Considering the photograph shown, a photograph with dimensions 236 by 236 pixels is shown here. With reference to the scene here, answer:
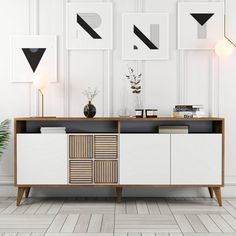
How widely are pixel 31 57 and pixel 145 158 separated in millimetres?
1547

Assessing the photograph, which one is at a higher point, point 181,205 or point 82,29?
point 82,29

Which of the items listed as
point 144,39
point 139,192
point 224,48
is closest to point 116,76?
point 144,39

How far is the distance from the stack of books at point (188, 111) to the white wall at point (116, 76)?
23 centimetres

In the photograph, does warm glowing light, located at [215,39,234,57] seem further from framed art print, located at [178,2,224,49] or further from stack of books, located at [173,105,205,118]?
stack of books, located at [173,105,205,118]

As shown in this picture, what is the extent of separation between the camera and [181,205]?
3844mm

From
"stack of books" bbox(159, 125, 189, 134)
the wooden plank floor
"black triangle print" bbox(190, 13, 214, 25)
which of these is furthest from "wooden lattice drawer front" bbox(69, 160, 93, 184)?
"black triangle print" bbox(190, 13, 214, 25)

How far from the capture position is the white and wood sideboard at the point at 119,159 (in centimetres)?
375

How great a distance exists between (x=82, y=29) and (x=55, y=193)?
→ 167cm

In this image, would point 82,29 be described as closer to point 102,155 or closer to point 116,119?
point 116,119

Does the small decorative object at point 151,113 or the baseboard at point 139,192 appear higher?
the small decorative object at point 151,113

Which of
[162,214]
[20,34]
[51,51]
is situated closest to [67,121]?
[51,51]

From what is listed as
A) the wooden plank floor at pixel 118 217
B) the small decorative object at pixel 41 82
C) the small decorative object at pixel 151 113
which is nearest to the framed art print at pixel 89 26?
the small decorative object at pixel 41 82

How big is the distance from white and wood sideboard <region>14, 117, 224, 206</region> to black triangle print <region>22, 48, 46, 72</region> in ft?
2.22

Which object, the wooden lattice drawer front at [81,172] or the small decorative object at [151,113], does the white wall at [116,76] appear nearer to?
the small decorative object at [151,113]
